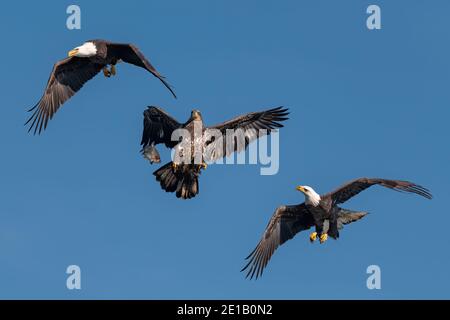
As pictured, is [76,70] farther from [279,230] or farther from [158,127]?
[279,230]

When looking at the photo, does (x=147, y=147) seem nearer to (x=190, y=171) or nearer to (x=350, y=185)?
(x=190, y=171)

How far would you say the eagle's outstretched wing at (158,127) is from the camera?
26484mm

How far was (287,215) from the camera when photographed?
2638 centimetres

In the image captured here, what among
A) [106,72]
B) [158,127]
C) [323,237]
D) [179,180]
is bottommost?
[323,237]

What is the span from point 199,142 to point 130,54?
9.11 feet

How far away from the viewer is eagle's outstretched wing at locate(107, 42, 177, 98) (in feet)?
85.5

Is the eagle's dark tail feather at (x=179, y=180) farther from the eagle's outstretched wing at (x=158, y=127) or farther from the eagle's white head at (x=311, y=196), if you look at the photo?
the eagle's white head at (x=311, y=196)

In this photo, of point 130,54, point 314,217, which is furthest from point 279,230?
point 130,54

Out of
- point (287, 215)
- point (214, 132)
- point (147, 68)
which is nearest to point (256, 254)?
point (287, 215)

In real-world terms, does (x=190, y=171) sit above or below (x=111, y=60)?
below

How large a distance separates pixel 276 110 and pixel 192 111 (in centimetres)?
186

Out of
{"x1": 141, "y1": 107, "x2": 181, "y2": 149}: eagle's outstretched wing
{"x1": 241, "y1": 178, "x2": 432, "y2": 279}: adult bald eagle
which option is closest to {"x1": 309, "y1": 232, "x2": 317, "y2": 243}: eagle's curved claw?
{"x1": 241, "y1": 178, "x2": 432, "y2": 279}: adult bald eagle

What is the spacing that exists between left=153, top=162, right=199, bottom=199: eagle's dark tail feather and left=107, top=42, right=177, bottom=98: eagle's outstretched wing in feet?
7.06

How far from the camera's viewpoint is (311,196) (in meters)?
25.6
